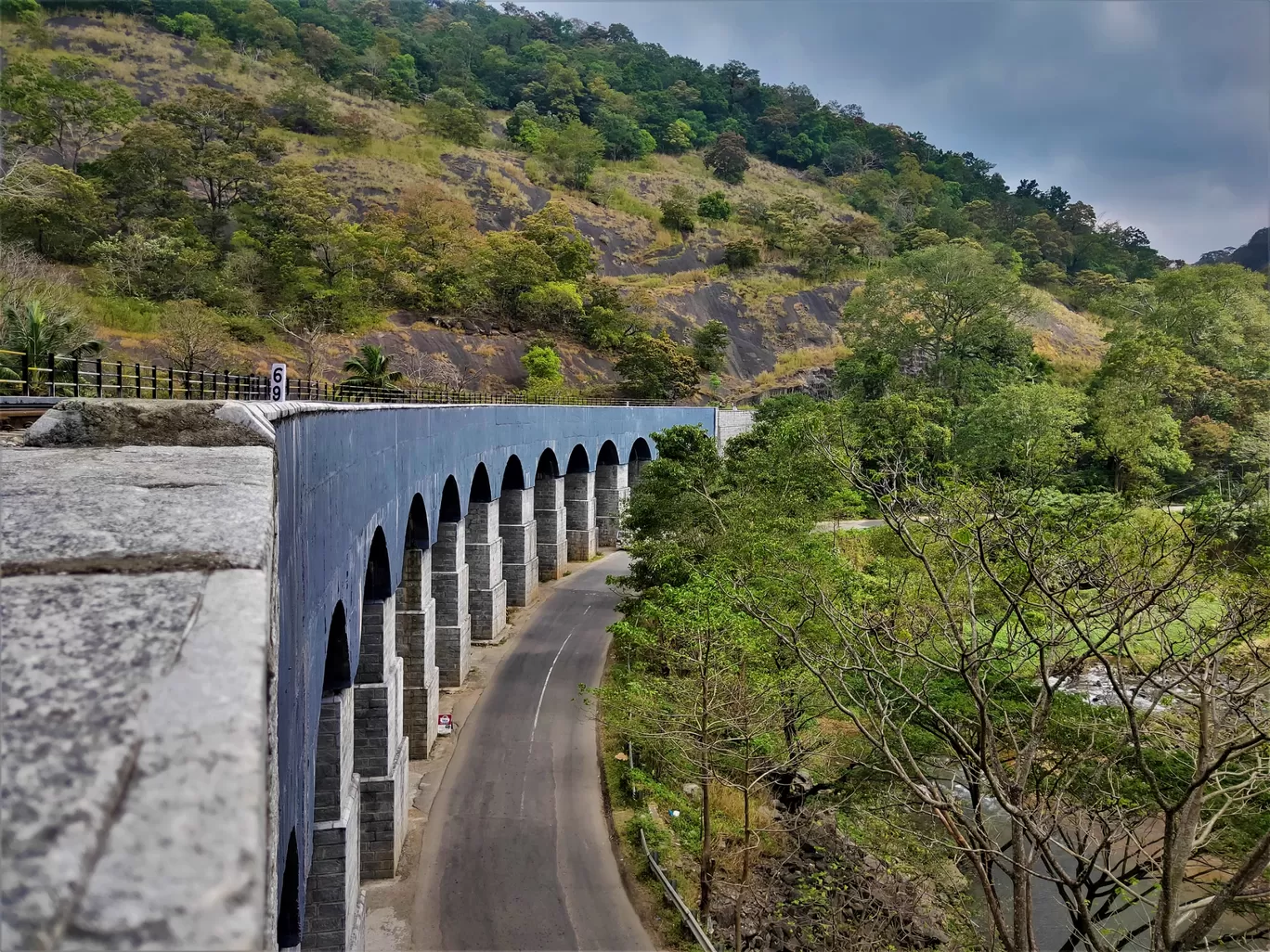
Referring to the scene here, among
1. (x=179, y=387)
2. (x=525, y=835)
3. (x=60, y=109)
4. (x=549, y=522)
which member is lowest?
(x=525, y=835)

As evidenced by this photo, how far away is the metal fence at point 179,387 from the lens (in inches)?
387

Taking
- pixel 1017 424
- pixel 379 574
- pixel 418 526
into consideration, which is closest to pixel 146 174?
pixel 418 526

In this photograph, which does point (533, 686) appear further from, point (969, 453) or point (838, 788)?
point (969, 453)

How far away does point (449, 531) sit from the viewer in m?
17.0

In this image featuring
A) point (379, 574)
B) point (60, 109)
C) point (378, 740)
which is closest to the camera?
point (379, 574)

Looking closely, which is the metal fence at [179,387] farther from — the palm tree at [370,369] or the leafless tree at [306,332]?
the leafless tree at [306,332]


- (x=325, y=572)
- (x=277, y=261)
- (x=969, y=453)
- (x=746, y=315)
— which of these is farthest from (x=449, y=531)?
(x=746, y=315)

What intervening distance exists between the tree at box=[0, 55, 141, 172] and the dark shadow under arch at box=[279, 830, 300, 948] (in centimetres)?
4979

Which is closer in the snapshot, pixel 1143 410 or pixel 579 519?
pixel 579 519

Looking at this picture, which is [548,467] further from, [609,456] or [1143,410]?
[1143,410]

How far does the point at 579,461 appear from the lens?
98.3 feet

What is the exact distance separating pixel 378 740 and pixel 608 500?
2249 cm

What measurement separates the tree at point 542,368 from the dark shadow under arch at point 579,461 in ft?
43.0

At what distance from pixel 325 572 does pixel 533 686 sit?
13320 millimetres
